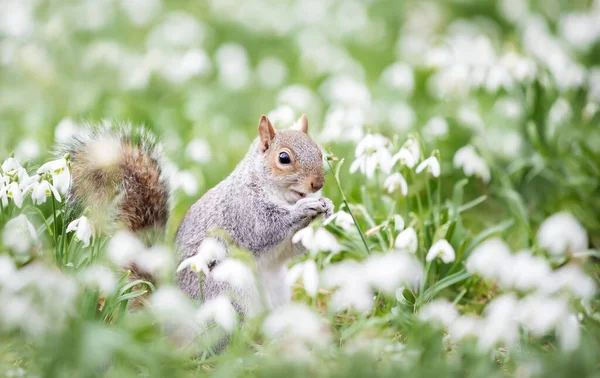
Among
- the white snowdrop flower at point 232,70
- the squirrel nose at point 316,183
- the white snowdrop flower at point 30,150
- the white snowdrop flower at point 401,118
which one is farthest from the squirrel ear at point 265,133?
the white snowdrop flower at point 232,70

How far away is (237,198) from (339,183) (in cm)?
40

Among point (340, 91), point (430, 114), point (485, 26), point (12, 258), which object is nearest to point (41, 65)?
point (340, 91)

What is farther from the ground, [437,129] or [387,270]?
[387,270]

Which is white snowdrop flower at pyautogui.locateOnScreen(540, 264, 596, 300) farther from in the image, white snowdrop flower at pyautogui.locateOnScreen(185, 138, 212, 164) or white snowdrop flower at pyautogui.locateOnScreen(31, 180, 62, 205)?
white snowdrop flower at pyautogui.locateOnScreen(185, 138, 212, 164)

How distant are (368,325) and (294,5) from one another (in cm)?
623

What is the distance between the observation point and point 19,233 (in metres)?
2.50

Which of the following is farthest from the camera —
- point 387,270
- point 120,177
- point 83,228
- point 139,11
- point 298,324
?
point 139,11

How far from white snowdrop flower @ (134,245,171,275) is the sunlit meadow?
0.01m

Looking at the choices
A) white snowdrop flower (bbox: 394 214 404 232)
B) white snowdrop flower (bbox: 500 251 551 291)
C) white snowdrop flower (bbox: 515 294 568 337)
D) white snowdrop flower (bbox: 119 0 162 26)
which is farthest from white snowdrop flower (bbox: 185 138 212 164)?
white snowdrop flower (bbox: 119 0 162 26)

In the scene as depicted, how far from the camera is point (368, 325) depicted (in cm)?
264

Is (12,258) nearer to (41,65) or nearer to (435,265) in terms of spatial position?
(435,265)

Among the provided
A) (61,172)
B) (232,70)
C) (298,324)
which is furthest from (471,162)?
(232,70)

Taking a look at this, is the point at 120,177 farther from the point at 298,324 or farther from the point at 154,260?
the point at 298,324

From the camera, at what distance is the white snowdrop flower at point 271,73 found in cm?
623
